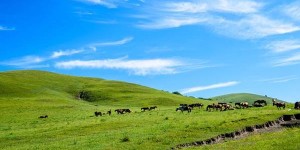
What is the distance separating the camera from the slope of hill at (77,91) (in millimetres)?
104688

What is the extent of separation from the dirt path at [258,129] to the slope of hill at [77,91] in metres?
50.9

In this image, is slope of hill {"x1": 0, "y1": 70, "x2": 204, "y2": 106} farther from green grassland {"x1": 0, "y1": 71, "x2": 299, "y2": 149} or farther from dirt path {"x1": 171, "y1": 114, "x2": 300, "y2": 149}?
dirt path {"x1": 171, "y1": 114, "x2": 300, "y2": 149}

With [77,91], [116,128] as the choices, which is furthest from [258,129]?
[77,91]

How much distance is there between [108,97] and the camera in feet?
363

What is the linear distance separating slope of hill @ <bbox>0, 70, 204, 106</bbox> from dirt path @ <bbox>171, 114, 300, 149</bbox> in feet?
167

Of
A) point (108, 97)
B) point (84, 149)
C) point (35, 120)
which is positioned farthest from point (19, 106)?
point (84, 149)

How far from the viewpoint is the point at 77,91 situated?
404ft

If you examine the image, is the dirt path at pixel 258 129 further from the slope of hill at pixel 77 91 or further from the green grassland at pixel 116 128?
the slope of hill at pixel 77 91

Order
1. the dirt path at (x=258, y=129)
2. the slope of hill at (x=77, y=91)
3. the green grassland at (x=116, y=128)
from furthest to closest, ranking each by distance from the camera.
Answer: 1. the slope of hill at (x=77, y=91)
2. the green grassland at (x=116, y=128)
3. the dirt path at (x=258, y=129)

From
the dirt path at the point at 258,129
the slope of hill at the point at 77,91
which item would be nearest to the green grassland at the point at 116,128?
the dirt path at the point at 258,129

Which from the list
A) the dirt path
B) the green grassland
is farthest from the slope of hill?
the dirt path

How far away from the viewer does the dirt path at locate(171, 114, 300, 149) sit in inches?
1483

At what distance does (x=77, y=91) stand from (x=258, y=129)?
8600 cm

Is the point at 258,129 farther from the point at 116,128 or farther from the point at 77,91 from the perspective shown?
the point at 77,91
